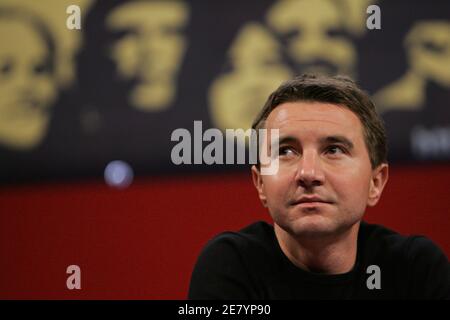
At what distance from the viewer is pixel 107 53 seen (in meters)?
1.68

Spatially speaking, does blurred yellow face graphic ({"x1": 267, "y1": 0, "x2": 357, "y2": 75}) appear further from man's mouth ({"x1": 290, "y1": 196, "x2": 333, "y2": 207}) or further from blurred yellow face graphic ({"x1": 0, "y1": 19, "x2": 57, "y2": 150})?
blurred yellow face graphic ({"x1": 0, "y1": 19, "x2": 57, "y2": 150})

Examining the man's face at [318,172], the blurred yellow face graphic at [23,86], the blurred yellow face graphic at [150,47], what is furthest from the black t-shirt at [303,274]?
the blurred yellow face graphic at [23,86]

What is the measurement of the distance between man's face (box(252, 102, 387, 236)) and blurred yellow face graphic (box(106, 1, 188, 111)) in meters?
0.46

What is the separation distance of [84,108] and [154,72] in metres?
0.23

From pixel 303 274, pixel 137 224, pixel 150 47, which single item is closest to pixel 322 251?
pixel 303 274

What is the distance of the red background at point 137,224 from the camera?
165cm

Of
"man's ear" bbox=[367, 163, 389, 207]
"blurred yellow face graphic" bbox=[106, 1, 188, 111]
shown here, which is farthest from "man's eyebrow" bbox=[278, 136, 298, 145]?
"blurred yellow face graphic" bbox=[106, 1, 188, 111]

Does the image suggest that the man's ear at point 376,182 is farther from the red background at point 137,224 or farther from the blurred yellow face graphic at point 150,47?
the blurred yellow face graphic at point 150,47

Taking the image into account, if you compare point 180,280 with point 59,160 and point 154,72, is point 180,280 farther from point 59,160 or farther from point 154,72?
point 154,72

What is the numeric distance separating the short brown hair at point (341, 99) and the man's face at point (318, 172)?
2 centimetres

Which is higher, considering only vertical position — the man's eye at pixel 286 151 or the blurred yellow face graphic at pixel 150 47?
the blurred yellow face graphic at pixel 150 47

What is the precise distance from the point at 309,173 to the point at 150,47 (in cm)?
72

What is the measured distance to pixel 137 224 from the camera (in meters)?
1.68

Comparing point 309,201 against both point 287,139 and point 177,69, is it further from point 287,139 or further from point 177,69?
point 177,69
